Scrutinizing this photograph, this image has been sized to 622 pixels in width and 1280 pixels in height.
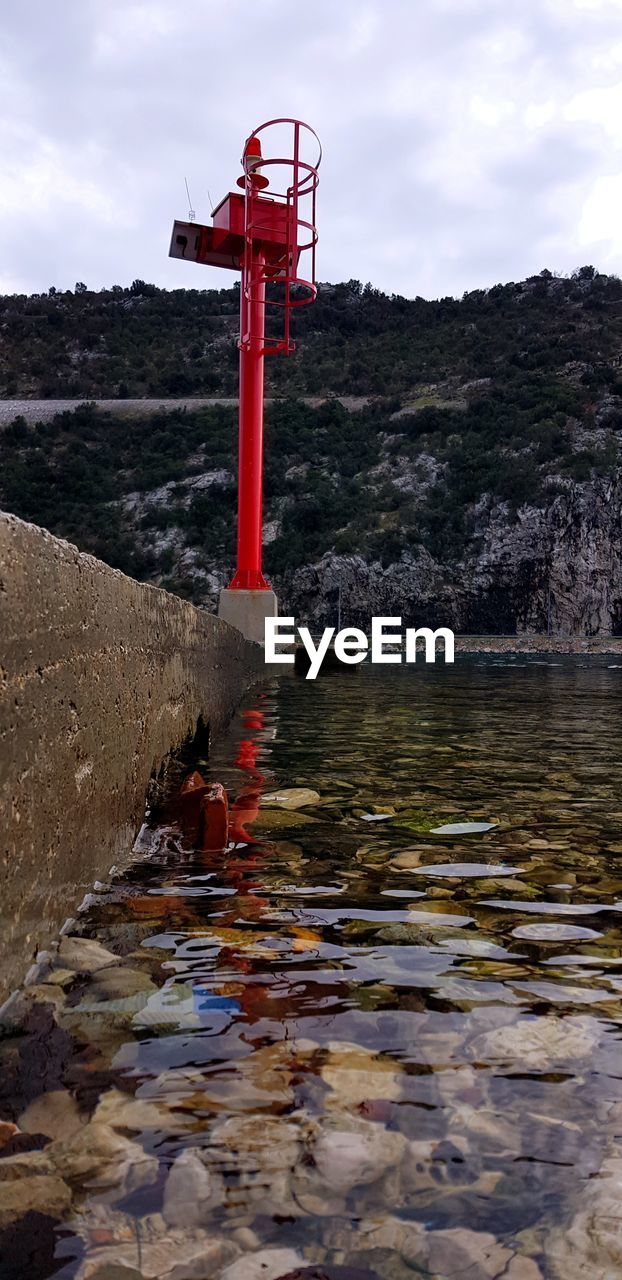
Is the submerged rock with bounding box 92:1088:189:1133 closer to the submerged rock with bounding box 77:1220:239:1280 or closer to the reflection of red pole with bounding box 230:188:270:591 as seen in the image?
the submerged rock with bounding box 77:1220:239:1280

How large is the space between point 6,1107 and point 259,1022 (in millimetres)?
544

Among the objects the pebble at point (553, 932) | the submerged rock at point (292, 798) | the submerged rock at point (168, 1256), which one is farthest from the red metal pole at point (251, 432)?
the submerged rock at point (168, 1256)

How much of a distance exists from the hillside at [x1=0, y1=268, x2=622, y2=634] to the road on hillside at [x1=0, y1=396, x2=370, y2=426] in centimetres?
173

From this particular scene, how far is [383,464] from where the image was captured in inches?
1874

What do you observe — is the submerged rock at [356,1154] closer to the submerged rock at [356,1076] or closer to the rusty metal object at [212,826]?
the submerged rock at [356,1076]

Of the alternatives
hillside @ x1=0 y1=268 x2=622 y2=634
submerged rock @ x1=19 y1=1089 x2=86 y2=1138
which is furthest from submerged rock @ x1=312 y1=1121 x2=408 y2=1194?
hillside @ x1=0 y1=268 x2=622 y2=634

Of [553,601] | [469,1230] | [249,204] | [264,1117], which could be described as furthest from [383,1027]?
[553,601]

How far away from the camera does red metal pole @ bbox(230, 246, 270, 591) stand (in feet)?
51.4

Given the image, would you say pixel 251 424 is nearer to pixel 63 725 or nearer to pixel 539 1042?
pixel 63 725

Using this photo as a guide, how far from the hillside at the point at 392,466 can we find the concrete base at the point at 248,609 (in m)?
24.0

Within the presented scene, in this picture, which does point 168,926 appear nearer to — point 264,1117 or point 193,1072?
point 193,1072

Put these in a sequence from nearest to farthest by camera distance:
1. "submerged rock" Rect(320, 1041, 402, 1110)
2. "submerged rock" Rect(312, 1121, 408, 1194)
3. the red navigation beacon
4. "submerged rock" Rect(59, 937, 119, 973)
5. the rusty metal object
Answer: "submerged rock" Rect(312, 1121, 408, 1194), "submerged rock" Rect(320, 1041, 402, 1110), "submerged rock" Rect(59, 937, 119, 973), the rusty metal object, the red navigation beacon

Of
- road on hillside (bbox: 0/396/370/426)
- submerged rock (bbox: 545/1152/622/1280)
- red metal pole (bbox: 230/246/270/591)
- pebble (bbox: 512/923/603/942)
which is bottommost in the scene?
pebble (bbox: 512/923/603/942)

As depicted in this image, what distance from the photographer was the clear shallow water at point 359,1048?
1.26m
